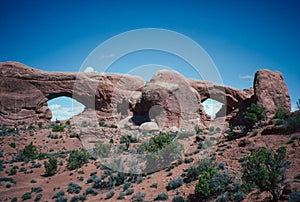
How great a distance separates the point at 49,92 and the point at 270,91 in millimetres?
25207

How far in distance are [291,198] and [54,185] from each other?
11102mm

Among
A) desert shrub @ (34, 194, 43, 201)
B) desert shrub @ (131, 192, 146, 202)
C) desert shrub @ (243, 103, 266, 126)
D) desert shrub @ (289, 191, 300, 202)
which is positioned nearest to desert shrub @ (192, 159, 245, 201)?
desert shrub @ (289, 191, 300, 202)

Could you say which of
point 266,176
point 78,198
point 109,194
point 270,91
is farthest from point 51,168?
point 270,91

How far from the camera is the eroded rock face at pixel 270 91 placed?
59.2ft

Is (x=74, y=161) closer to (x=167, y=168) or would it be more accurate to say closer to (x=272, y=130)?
(x=167, y=168)

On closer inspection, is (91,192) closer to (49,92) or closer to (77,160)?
(77,160)

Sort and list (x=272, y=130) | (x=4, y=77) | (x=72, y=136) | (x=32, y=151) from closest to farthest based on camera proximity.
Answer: (x=272, y=130)
(x=32, y=151)
(x=72, y=136)
(x=4, y=77)

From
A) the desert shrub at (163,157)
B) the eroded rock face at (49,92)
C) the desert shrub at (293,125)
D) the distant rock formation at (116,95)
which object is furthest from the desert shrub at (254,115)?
the eroded rock face at (49,92)

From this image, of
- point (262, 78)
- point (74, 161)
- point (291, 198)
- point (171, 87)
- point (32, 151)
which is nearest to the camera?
point (291, 198)

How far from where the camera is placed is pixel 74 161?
1481 centimetres

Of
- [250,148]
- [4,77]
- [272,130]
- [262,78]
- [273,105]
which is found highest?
[4,77]

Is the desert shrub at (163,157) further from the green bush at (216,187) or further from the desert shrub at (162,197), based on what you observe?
the green bush at (216,187)

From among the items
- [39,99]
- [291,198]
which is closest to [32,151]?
[39,99]

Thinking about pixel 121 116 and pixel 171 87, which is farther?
pixel 121 116
